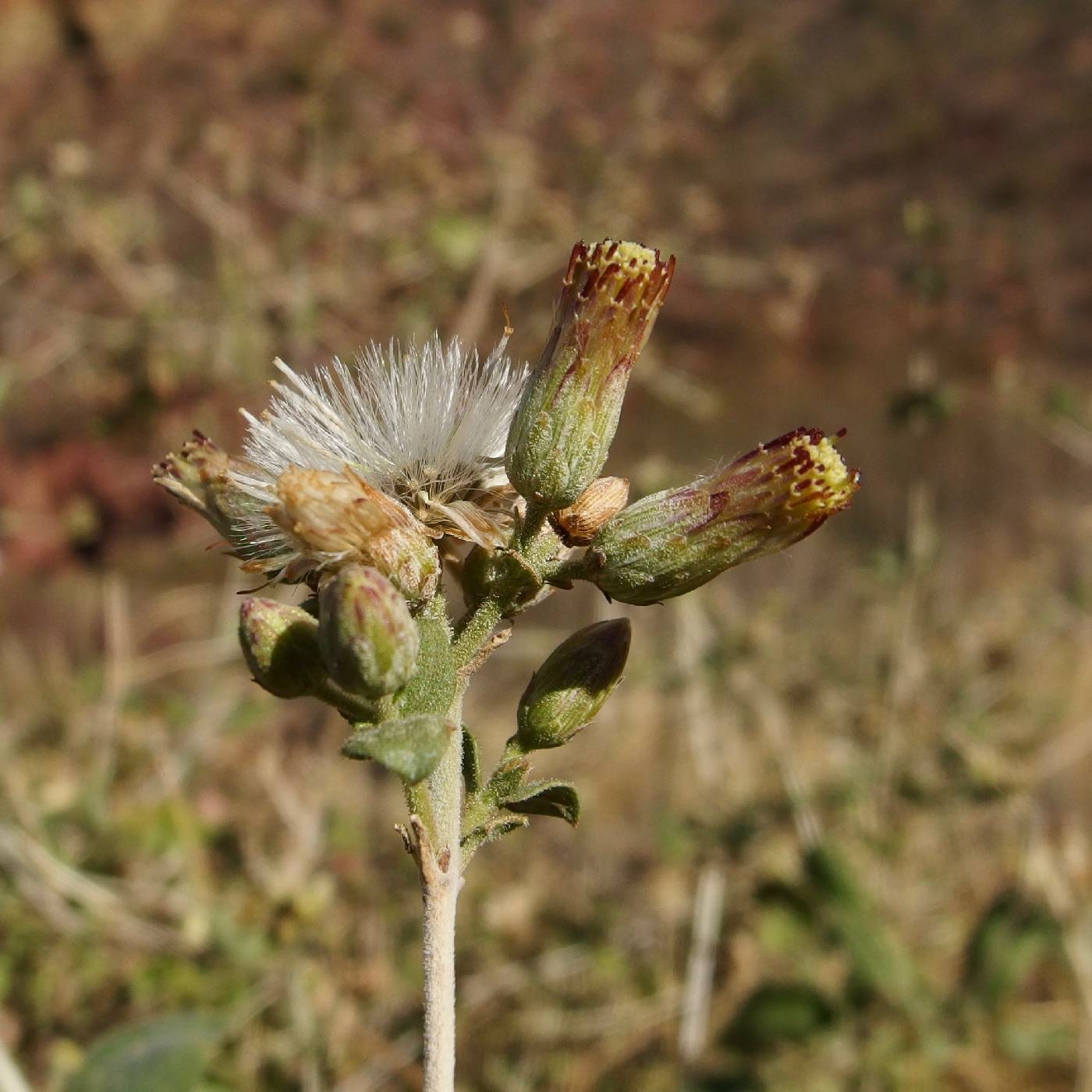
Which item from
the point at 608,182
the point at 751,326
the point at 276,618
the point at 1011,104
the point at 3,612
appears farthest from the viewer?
the point at 1011,104

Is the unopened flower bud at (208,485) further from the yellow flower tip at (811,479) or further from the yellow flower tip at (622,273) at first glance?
the yellow flower tip at (811,479)

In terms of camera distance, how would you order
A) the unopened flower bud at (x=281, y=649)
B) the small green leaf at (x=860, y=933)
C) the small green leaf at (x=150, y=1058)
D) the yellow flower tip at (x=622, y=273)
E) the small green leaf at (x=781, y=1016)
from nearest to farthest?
1. the unopened flower bud at (x=281, y=649)
2. the yellow flower tip at (x=622, y=273)
3. the small green leaf at (x=150, y=1058)
4. the small green leaf at (x=860, y=933)
5. the small green leaf at (x=781, y=1016)

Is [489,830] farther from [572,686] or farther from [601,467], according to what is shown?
[601,467]

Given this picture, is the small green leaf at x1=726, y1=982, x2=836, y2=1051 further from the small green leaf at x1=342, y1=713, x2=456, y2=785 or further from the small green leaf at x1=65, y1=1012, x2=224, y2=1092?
the small green leaf at x1=342, y1=713, x2=456, y2=785

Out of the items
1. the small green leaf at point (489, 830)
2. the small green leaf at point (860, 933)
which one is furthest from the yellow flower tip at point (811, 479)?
the small green leaf at point (860, 933)

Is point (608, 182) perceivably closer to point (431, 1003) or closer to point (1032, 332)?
point (431, 1003)

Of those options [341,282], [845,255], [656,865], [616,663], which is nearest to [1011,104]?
[845,255]
